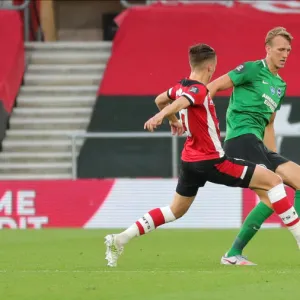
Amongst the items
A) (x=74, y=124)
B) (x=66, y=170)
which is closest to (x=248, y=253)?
(x=66, y=170)

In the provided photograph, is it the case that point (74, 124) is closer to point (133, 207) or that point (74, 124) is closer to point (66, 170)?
point (66, 170)

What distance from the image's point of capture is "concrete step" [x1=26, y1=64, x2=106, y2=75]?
21891mm

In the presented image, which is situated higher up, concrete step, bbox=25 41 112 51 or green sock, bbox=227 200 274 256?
green sock, bbox=227 200 274 256

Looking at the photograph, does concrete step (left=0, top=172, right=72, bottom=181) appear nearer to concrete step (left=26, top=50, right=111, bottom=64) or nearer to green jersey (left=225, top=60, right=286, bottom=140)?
concrete step (left=26, top=50, right=111, bottom=64)

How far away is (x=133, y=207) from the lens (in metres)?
17.1

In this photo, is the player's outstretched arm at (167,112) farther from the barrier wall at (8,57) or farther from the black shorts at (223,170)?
the barrier wall at (8,57)

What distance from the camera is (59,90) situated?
851 inches

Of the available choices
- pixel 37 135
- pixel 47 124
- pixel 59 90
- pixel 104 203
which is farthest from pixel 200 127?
pixel 59 90

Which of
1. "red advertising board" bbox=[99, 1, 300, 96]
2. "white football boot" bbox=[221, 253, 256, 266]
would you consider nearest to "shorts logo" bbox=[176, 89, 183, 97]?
"white football boot" bbox=[221, 253, 256, 266]

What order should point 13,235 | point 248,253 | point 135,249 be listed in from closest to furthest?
point 248,253 → point 135,249 → point 13,235

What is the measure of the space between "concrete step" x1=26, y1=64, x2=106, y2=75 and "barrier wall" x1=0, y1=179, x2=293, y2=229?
16.5ft

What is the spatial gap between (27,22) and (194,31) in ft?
10.9

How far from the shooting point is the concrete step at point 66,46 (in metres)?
22.1

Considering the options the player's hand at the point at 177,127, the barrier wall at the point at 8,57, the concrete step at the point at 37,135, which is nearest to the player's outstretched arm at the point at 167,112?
the player's hand at the point at 177,127
